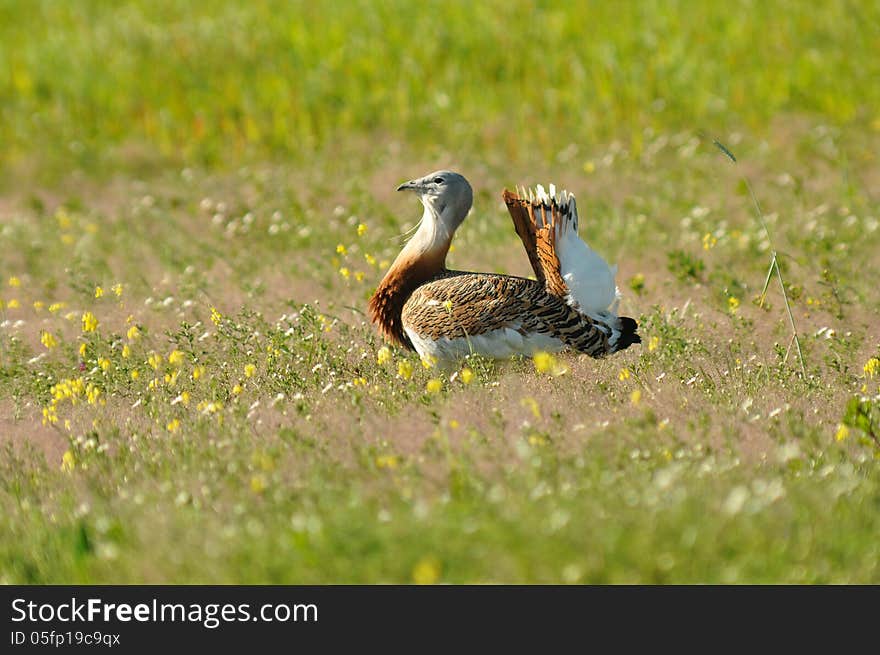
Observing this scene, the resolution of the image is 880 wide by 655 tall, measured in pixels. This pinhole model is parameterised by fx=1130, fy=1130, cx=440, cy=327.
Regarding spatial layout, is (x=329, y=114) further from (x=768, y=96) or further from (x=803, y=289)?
(x=803, y=289)

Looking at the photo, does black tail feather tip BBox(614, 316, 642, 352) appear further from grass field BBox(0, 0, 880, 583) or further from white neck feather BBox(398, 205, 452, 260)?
white neck feather BBox(398, 205, 452, 260)

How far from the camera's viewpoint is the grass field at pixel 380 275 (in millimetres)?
4289

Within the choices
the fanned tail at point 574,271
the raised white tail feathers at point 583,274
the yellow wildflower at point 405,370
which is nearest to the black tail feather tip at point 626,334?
the fanned tail at point 574,271

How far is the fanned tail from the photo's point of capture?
6625 millimetres

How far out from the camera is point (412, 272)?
6.91 metres

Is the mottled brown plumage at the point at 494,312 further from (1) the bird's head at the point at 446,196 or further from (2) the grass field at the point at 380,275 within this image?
(1) the bird's head at the point at 446,196

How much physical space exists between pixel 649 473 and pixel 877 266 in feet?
16.9

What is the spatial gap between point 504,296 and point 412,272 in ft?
2.38

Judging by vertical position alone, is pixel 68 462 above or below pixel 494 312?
below

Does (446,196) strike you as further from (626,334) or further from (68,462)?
(68,462)

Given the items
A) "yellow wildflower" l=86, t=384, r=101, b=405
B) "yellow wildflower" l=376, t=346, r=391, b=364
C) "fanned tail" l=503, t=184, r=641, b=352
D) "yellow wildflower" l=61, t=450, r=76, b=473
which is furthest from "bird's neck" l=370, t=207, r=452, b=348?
"yellow wildflower" l=61, t=450, r=76, b=473

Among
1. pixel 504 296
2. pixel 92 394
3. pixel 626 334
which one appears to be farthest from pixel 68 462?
pixel 626 334

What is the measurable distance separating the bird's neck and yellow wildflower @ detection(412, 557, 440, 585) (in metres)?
3.01
